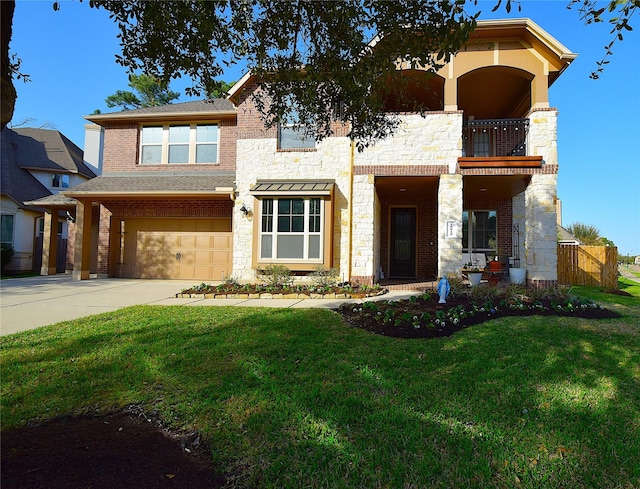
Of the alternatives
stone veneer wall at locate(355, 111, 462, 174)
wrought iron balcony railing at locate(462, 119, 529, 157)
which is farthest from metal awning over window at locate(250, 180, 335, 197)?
wrought iron balcony railing at locate(462, 119, 529, 157)

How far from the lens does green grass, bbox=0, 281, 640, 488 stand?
8.09ft

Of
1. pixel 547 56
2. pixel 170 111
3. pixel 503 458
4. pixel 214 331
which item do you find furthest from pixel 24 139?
pixel 503 458

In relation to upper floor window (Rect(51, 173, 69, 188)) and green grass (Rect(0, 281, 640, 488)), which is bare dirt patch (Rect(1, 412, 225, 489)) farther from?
upper floor window (Rect(51, 173, 69, 188))

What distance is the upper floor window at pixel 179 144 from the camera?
13633 mm

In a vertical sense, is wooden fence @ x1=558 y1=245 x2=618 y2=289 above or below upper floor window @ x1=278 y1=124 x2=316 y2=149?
below

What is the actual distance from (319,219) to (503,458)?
28.9ft

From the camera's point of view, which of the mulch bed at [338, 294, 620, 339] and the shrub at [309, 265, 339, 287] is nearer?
the mulch bed at [338, 294, 620, 339]

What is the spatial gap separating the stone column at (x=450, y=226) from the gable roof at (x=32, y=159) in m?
19.6

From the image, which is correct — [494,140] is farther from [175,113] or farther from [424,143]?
[175,113]

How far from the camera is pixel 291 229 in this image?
11141 millimetres

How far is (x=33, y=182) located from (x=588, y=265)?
90.5 ft

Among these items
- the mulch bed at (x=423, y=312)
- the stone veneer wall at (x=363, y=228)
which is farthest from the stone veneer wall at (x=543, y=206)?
the stone veneer wall at (x=363, y=228)

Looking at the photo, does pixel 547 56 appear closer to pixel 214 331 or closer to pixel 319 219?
pixel 319 219

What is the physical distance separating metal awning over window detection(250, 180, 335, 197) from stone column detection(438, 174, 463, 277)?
3.26m
